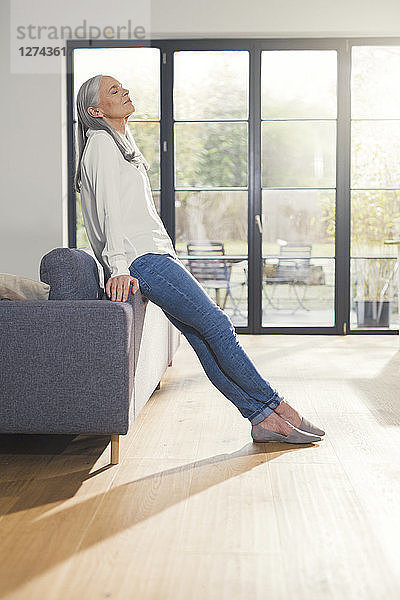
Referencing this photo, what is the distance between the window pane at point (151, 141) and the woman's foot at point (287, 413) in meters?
3.85

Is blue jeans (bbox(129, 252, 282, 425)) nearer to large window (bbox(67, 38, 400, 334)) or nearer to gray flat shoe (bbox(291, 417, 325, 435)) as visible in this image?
gray flat shoe (bbox(291, 417, 325, 435))

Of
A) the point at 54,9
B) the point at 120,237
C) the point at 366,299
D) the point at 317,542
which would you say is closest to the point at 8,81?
the point at 54,9

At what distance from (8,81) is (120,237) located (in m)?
3.90

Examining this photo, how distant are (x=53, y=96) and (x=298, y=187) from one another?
6.95ft

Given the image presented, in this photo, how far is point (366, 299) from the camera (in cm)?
648

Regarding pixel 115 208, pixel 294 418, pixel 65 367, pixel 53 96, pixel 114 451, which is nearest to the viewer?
pixel 65 367

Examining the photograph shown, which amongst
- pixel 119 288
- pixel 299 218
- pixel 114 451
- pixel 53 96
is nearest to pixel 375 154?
pixel 299 218

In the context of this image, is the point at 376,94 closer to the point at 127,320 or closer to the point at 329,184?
the point at 329,184

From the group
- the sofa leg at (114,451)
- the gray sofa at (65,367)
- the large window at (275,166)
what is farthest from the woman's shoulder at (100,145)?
the large window at (275,166)

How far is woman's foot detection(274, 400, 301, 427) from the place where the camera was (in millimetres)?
2922

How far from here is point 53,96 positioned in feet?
20.4

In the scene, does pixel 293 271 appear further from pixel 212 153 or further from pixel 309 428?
pixel 309 428

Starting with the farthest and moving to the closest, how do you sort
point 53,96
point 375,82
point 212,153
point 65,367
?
point 212,153 < point 375,82 < point 53,96 < point 65,367

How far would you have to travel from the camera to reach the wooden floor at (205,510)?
1.78 meters
